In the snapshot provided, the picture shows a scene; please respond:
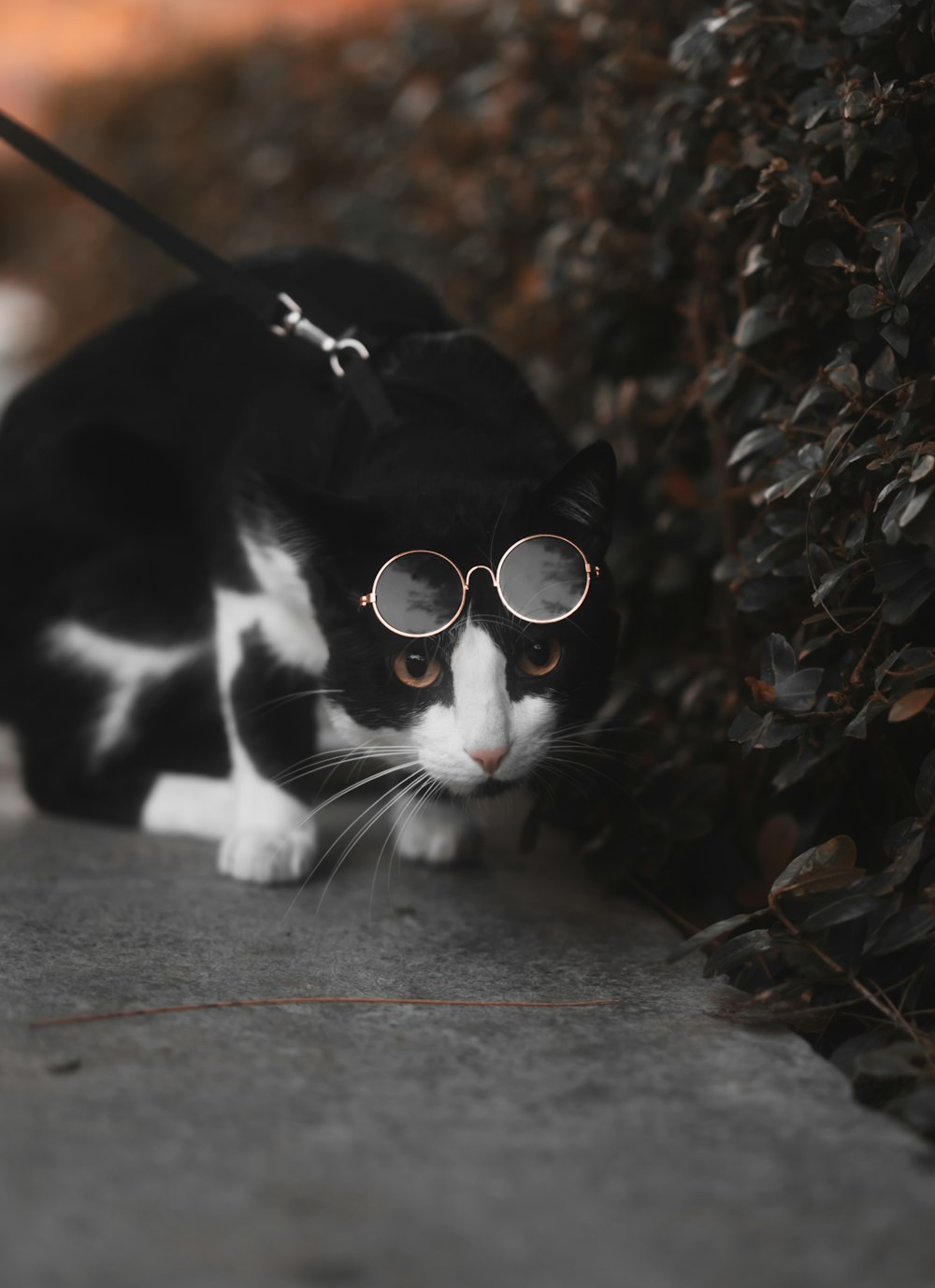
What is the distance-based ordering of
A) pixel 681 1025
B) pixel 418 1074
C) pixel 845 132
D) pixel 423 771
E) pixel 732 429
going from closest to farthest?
1. pixel 418 1074
2. pixel 681 1025
3. pixel 845 132
4. pixel 423 771
5. pixel 732 429

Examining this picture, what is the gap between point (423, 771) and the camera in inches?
67.2

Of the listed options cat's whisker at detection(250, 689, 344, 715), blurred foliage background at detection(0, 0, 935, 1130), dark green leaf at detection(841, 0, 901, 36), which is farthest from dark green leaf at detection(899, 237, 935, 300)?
cat's whisker at detection(250, 689, 344, 715)

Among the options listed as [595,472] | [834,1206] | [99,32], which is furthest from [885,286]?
[99,32]

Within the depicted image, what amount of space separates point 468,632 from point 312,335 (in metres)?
0.63

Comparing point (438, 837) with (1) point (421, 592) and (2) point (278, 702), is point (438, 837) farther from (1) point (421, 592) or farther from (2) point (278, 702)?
(1) point (421, 592)

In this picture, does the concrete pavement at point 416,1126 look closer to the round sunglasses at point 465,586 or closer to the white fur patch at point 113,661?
the round sunglasses at point 465,586

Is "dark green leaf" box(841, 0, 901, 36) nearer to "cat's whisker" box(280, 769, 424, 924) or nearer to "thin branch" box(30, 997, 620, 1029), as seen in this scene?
"cat's whisker" box(280, 769, 424, 924)

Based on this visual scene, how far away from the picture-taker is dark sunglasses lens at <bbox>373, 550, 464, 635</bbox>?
5.23 feet

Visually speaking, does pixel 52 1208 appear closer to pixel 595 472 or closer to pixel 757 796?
pixel 595 472

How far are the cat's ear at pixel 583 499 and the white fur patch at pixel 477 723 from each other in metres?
0.18

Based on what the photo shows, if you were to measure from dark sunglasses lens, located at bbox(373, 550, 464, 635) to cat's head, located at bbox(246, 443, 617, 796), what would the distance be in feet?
0.07

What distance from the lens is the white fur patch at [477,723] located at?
5.24 feet

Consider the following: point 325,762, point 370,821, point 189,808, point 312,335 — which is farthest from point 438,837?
point 312,335

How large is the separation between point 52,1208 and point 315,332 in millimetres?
1324
